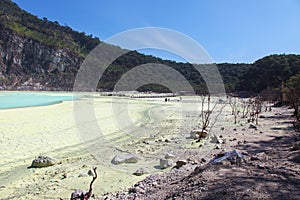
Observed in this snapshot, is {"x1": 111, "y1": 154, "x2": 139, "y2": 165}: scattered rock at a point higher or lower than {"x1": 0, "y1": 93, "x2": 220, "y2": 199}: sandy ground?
higher

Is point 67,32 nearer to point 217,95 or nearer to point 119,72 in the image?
point 119,72

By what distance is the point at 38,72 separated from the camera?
92.7 metres

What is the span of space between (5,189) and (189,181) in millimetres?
3486

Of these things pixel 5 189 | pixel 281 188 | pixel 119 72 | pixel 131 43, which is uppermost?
pixel 119 72

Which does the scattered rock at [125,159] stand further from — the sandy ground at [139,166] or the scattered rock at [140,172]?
the scattered rock at [140,172]

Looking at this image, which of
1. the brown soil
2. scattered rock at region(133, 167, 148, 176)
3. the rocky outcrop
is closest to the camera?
the brown soil

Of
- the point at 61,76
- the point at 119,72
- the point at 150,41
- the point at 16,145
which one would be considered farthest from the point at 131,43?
the point at 61,76

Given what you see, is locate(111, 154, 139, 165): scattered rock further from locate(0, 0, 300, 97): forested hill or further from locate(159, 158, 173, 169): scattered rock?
locate(0, 0, 300, 97): forested hill

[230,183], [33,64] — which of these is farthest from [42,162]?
[33,64]

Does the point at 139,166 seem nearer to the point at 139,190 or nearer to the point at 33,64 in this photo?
the point at 139,190

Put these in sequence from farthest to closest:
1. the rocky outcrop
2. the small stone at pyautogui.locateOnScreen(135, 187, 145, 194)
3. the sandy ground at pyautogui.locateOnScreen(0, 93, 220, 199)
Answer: the rocky outcrop
the sandy ground at pyautogui.locateOnScreen(0, 93, 220, 199)
the small stone at pyautogui.locateOnScreen(135, 187, 145, 194)

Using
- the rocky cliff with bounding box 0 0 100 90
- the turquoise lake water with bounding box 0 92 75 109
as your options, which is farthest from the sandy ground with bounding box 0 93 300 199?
the rocky cliff with bounding box 0 0 100 90

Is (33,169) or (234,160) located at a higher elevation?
(234,160)

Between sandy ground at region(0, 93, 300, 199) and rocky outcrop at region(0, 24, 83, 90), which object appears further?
rocky outcrop at region(0, 24, 83, 90)
